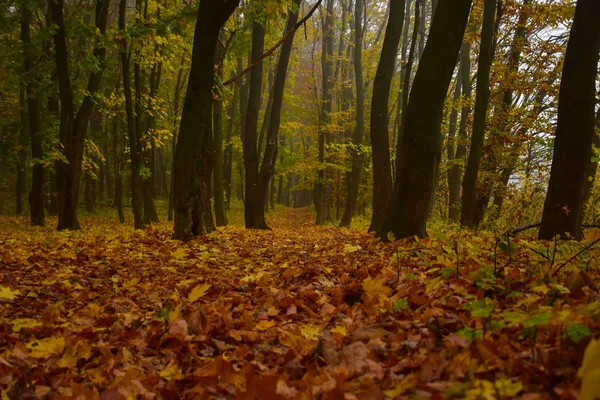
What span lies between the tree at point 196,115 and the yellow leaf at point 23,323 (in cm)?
416

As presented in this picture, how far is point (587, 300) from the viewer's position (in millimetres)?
2062

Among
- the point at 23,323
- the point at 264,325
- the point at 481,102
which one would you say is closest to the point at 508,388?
the point at 264,325

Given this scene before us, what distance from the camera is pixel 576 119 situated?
4.82 metres

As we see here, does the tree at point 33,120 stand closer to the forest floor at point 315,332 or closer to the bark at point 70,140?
the bark at point 70,140

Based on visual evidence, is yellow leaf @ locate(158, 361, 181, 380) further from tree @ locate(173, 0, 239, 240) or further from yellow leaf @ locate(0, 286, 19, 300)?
tree @ locate(173, 0, 239, 240)

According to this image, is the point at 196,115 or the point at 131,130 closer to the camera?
the point at 196,115

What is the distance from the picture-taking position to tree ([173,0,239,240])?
6762mm

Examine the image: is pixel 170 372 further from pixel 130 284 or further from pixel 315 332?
pixel 130 284

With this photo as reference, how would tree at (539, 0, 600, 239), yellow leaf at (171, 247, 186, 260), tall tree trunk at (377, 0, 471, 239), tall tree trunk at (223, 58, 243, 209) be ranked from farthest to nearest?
1. tall tree trunk at (223, 58, 243, 209)
2. tall tree trunk at (377, 0, 471, 239)
3. yellow leaf at (171, 247, 186, 260)
4. tree at (539, 0, 600, 239)

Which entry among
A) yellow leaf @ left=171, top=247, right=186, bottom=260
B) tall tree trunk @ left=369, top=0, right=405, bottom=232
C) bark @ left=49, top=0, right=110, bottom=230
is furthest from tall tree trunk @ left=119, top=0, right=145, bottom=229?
yellow leaf @ left=171, top=247, right=186, bottom=260

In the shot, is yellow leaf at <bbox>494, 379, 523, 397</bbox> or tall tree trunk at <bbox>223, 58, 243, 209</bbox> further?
tall tree trunk at <bbox>223, 58, 243, 209</bbox>

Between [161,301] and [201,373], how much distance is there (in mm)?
1812

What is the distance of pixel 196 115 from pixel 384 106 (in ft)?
16.0

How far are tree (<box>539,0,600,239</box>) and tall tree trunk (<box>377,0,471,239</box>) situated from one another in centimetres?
143
